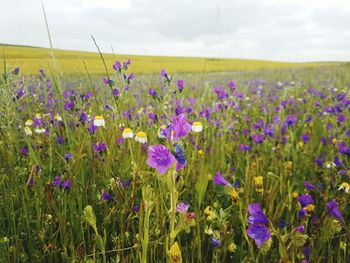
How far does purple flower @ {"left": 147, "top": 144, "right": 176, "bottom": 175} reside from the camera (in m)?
0.87

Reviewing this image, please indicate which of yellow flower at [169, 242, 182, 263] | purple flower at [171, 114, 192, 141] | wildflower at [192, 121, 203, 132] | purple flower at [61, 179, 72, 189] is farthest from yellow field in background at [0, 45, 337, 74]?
yellow flower at [169, 242, 182, 263]

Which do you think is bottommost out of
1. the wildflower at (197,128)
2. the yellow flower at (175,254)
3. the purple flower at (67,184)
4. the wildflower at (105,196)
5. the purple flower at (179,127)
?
the wildflower at (105,196)

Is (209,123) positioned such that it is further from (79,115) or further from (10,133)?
(10,133)

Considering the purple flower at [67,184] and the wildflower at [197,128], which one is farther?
the wildflower at [197,128]

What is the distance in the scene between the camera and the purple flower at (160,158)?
0.87 metres

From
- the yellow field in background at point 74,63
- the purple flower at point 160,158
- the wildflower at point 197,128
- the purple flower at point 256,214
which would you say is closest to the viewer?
the purple flower at point 160,158

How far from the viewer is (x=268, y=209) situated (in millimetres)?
1781

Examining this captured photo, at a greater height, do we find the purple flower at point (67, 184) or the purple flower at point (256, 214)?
the purple flower at point (256, 214)

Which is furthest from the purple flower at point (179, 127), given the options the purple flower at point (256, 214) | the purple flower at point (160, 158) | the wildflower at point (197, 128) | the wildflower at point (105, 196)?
the wildflower at point (197, 128)

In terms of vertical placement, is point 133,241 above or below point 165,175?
below

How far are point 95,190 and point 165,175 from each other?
1.12 m

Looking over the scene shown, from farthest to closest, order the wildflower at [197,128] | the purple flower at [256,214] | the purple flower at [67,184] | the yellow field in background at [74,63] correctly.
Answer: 1. the yellow field in background at [74,63]
2. the wildflower at [197,128]
3. the purple flower at [67,184]
4. the purple flower at [256,214]

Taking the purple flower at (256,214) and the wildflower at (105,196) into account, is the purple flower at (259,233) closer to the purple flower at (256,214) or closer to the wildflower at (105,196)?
the purple flower at (256,214)

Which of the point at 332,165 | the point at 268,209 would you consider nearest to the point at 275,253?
the point at 268,209
